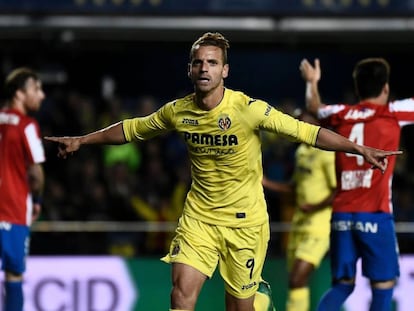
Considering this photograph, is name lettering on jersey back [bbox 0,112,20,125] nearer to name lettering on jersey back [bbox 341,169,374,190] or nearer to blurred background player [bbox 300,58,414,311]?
blurred background player [bbox 300,58,414,311]

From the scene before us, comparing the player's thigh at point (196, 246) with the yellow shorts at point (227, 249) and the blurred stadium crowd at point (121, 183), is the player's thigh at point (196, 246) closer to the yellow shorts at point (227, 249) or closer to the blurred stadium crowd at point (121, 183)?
the yellow shorts at point (227, 249)

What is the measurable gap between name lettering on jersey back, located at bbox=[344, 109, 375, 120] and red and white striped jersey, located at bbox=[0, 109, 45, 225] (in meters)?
2.48

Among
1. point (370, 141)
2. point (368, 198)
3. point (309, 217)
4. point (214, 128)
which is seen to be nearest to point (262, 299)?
point (368, 198)

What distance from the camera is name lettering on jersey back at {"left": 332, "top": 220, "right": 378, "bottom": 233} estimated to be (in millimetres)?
9281

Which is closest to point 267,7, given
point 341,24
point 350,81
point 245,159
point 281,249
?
point 341,24

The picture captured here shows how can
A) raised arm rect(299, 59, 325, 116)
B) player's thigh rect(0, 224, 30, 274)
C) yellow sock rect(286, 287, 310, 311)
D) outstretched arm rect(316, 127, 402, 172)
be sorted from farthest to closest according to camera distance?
yellow sock rect(286, 287, 310, 311) < player's thigh rect(0, 224, 30, 274) < raised arm rect(299, 59, 325, 116) < outstretched arm rect(316, 127, 402, 172)

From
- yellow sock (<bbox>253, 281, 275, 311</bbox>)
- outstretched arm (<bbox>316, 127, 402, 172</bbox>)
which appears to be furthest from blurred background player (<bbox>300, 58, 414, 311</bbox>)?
outstretched arm (<bbox>316, 127, 402, 172</bbox>)

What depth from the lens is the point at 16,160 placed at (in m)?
10.2

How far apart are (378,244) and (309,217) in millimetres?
1963

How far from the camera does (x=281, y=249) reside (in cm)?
1388

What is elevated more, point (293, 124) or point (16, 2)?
point (16, 2)

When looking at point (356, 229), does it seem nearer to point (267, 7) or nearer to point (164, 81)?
point (267, 7)

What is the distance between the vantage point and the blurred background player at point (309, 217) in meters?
11.0

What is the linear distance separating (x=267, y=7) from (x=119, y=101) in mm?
3360
